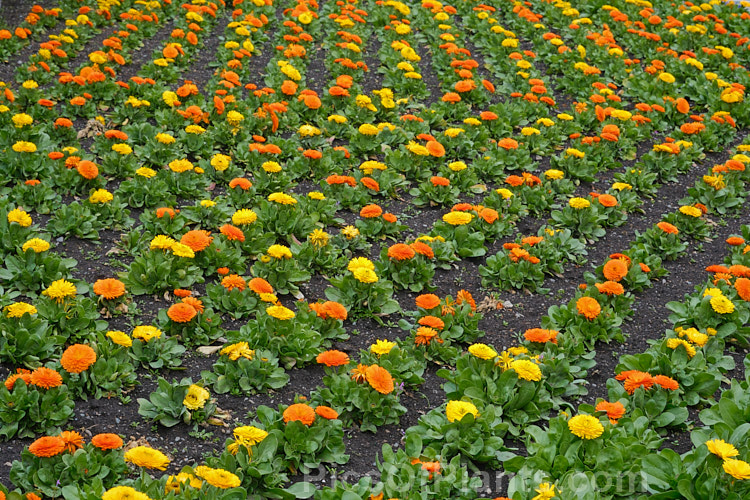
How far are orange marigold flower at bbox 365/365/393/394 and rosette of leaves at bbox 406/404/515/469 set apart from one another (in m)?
0.27

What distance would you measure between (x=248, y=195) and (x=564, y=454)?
380 cm

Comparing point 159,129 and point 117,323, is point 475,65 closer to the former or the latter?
point 159,129

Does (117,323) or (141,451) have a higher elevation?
(141,451)

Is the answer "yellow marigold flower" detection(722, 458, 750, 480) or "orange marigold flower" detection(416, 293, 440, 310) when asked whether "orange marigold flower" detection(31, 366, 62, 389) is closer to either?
"orange marigold flower" detection(416, 293, 440, 310)

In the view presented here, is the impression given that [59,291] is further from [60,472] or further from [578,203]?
[578,203]

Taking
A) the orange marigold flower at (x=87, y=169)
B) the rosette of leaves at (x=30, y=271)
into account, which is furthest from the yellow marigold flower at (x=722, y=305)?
the orange marigold flower at (x=87, y=169)

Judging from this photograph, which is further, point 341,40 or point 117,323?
point 341,40

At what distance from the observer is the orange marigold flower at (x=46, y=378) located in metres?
3.98

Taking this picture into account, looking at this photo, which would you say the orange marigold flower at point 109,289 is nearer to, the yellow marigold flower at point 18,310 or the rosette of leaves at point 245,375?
the yellow marigold flower at point 18,310

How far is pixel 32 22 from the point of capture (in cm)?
966

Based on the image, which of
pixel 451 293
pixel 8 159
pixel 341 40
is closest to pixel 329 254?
pixel 451 293

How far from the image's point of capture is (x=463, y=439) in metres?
4.18

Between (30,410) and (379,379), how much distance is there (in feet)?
6.32

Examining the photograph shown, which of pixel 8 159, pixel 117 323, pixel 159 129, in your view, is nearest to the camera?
pixel 117 323
